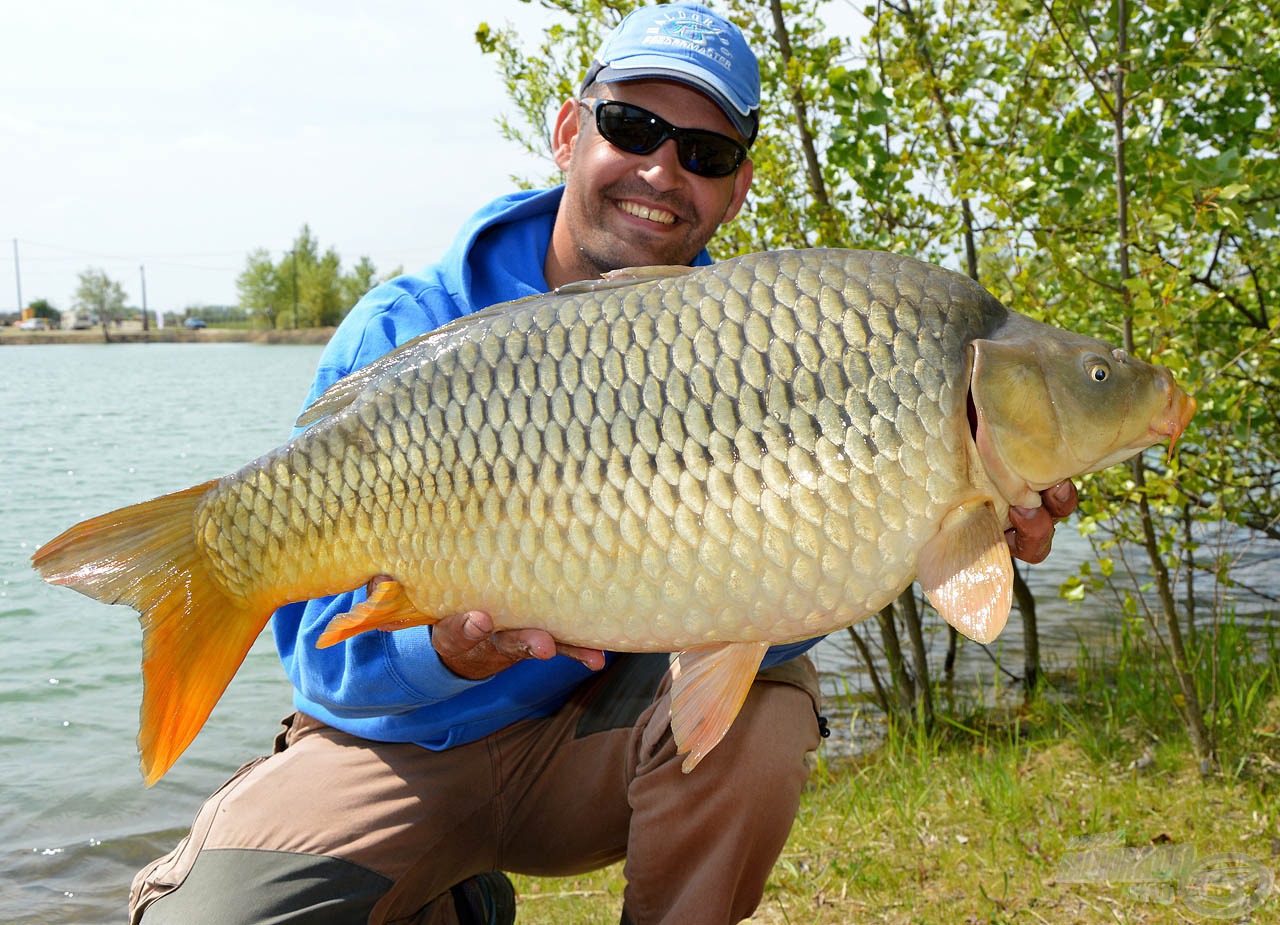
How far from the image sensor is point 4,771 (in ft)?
13.0

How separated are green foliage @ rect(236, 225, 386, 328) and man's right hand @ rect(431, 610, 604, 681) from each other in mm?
62196

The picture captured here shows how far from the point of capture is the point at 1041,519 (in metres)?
1.46

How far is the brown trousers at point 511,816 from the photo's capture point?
5.57ft

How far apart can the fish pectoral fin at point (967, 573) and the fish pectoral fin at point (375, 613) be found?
2.06 feet

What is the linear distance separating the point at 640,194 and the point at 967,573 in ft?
3.61

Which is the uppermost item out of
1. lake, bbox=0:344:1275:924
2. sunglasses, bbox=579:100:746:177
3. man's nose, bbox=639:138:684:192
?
sunglasses, bbox=579:100:746:177

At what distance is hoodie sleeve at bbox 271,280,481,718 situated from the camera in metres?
1.68

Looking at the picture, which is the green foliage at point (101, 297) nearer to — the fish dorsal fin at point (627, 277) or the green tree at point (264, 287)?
the green tree at point (264, 287)

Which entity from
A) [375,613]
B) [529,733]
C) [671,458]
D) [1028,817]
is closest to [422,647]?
[375,613]

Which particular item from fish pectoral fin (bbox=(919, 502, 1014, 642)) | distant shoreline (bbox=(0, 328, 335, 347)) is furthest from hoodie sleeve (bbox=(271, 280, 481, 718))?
distant shoreline (bbox=(0, 328, 335, 347))

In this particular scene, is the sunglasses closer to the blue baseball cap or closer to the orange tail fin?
the blue baseball cap

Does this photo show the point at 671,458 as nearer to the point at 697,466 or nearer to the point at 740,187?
the point at 697,466

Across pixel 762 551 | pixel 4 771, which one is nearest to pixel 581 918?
pixel 762 551

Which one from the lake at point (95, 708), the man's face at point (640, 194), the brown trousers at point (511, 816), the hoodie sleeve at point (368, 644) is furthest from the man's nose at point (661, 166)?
the lake at point (95, 708)
